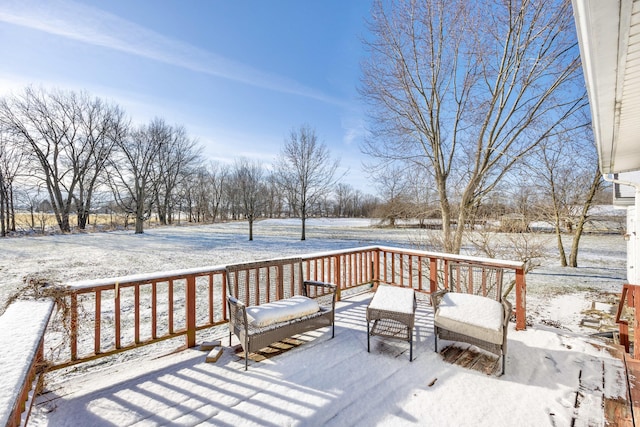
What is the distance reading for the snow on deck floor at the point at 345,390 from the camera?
6.43ft

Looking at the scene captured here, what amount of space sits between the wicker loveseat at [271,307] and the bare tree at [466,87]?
4.52 meters

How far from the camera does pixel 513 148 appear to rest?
691cm

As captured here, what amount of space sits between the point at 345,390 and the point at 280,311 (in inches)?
37.0

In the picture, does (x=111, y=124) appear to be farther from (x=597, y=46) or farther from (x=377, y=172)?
(x=597, y=46)

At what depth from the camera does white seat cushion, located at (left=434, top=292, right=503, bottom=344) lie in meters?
2.49

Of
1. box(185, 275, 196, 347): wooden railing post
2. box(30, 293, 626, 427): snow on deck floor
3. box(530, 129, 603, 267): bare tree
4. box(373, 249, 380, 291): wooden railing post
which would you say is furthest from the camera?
box(530, 129, 603, 267): bare tree

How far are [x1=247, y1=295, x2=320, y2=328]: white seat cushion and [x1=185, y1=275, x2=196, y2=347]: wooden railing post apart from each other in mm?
655

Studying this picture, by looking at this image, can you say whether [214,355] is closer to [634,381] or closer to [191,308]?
[191,308]

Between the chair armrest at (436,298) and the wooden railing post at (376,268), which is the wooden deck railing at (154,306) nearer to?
the wooden railing post at (376,268)

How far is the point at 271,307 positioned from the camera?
9.36ft

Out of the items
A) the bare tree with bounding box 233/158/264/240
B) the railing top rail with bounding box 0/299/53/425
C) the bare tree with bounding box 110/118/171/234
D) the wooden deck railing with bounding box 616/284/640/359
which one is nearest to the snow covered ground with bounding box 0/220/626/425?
the wooden deck railing with bounding box 616/284/640/359

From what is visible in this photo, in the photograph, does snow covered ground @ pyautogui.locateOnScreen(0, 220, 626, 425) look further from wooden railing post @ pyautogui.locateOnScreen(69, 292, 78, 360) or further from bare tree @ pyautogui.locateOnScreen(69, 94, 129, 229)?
bare tree @ pyautogui.locateOnScreen(69, 94, 129, 229)

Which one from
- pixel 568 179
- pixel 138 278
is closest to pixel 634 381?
pixel 138 278

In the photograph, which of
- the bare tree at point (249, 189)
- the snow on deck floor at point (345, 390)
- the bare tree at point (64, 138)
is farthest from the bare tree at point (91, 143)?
the snow on deck floor at point (345, 390)
